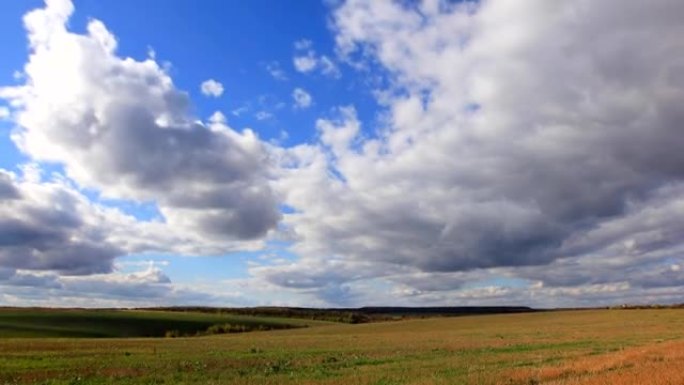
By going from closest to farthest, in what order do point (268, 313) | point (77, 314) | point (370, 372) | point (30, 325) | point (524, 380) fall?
point (524, 380), point (370, 372), point (30, 325), point (77, 314), point (268, 313)

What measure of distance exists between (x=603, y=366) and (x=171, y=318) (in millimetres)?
117027

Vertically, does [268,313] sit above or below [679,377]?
above

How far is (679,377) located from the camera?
19312 millimetres

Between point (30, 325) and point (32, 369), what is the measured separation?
273 ft

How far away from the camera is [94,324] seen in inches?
4520

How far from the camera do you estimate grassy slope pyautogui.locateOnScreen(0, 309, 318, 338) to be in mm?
101250

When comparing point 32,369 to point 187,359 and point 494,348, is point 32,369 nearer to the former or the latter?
point 187,359

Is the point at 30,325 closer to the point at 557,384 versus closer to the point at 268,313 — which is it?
the point at 268,313

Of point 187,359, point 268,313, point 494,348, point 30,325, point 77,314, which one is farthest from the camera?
point 268,313

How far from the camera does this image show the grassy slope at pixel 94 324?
101250 millimetres

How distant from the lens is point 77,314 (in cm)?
12962

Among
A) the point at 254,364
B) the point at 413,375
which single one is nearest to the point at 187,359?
the point at 254,364

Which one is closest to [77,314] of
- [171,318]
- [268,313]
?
[171,318]

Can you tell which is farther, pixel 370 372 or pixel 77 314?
pixel 77 314
